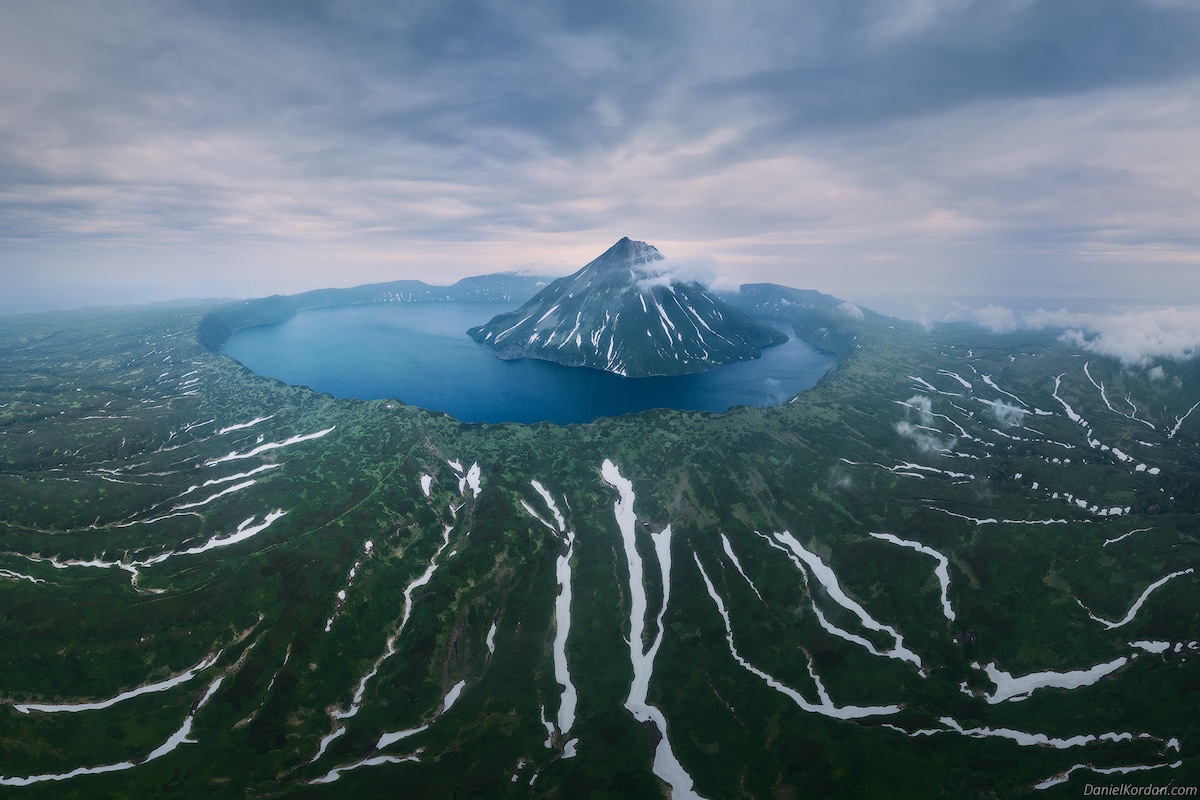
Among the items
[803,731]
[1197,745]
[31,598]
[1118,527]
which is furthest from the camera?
[1118,527]

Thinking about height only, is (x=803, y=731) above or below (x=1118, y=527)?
below

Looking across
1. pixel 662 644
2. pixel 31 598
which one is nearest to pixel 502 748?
pixel 662 644

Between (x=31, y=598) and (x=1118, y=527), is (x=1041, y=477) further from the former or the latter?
(x=31, y=598)

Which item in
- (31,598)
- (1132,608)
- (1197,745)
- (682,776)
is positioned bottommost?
(682,776)

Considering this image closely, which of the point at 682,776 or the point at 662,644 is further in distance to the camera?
the point at 662,644

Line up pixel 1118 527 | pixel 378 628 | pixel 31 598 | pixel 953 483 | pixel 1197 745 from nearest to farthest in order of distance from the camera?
pixel 1197 745 → pixel 31 598 → pixel 378 628 → pixel 1118 527 → pixel 953 483

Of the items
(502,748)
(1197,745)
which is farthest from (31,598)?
(1197,745)
